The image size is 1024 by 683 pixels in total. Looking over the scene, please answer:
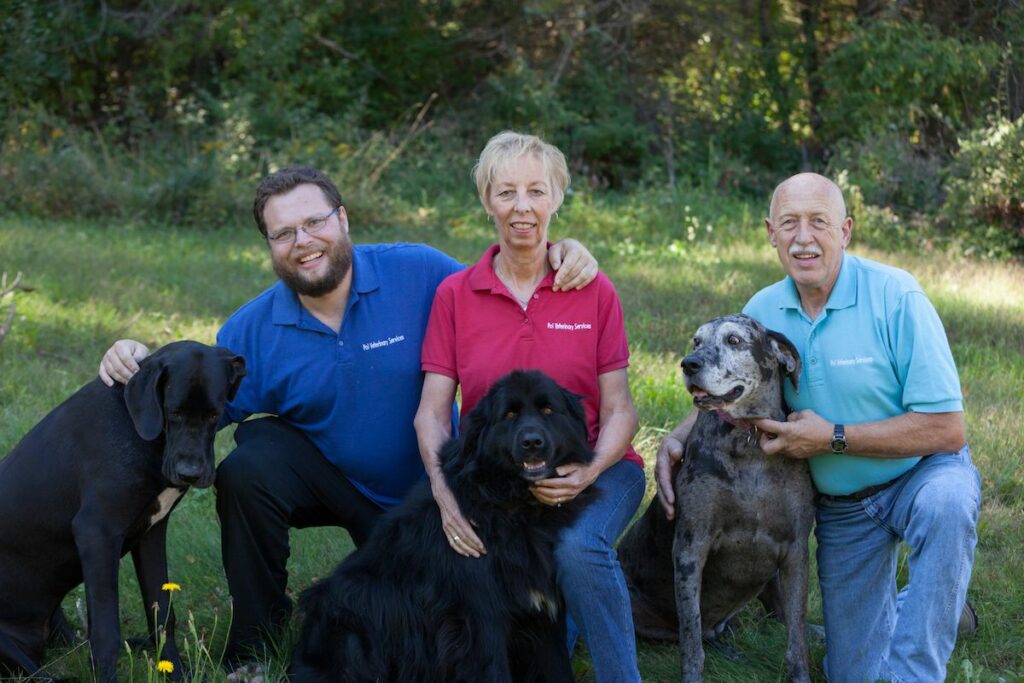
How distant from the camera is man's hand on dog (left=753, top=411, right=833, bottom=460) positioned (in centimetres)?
340

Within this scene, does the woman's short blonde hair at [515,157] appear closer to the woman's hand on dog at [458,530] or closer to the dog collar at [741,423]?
the dog collar at [741,423]

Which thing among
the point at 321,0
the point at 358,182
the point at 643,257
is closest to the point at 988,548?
the point at 643,257


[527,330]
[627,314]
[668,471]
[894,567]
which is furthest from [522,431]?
[627,314]

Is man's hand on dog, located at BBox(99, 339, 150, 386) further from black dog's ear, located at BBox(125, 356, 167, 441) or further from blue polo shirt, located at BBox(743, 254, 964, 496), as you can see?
blue polo shirt, located at BBox(743, 254, 964, 496)

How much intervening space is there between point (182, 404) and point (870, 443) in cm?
213

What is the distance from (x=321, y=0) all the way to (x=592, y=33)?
4.05 metres

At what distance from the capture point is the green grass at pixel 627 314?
13.1ft

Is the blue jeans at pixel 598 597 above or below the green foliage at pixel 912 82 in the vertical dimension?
below

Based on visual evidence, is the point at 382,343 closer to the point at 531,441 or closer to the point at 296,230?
the point at 296,230

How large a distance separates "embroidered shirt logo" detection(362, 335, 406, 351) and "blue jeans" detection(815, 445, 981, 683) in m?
1.61

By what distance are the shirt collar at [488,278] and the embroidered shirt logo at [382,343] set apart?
0.38 metres

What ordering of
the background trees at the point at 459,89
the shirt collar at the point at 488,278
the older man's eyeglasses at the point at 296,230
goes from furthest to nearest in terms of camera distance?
1. the background trees at the point at 459,89
2. the older man's eyeglasses at the point at 296,230
3. the shirt collar at the point at 488,278

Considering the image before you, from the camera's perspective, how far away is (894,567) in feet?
12.3

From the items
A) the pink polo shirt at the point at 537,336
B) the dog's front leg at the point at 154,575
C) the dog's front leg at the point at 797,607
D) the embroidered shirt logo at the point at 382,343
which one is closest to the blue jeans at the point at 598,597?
the pink polo shirt at the point at 537,336
